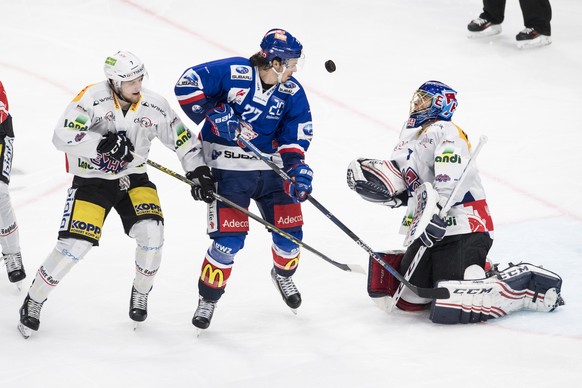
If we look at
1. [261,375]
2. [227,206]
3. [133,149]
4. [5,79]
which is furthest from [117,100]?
[5,79]

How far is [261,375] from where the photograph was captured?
380cm

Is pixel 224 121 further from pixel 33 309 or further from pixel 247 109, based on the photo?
pixel 33 309

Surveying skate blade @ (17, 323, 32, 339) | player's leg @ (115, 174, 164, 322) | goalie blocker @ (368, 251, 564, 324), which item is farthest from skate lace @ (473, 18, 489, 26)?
skate blade @ (17, 323, 32, 339)

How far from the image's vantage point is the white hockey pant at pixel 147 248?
410 centimetres

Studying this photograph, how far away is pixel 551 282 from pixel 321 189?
1.87 m

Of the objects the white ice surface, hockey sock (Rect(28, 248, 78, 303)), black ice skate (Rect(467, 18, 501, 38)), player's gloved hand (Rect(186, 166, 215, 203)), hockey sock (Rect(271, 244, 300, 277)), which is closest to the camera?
the white ice surface

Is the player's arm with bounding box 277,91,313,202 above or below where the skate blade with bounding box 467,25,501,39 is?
below

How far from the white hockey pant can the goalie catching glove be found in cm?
94

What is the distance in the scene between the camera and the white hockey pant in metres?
4.10

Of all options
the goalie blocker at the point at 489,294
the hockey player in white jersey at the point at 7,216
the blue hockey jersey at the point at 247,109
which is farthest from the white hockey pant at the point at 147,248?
the goalie blocker at the point at 489,294

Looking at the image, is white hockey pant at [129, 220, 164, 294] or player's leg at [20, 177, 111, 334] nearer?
player's leg at [20, 177, 111, 334]

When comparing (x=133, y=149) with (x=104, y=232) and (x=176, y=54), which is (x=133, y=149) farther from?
(x=176, y=54)

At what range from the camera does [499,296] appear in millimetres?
4242

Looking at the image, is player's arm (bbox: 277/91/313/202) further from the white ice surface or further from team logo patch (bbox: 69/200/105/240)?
team logo patch (bbox: 69/200/105/240)
